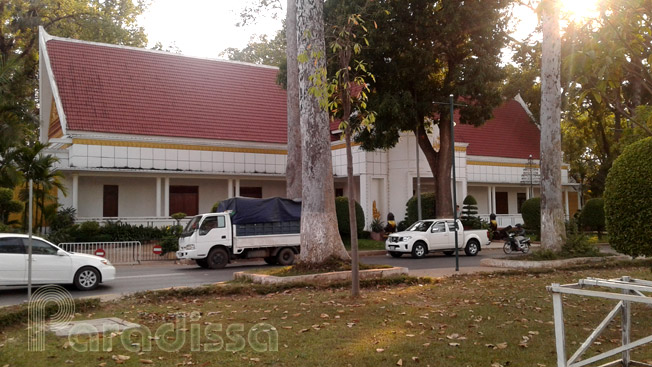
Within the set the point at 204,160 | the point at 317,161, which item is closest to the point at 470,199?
the point at 204,160

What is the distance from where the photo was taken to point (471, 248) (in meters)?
27.0

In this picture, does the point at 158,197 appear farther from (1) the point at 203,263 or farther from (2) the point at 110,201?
(1) the point at 203,263

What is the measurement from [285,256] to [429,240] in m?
6.54

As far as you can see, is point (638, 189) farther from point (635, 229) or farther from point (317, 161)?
point (317, 161)

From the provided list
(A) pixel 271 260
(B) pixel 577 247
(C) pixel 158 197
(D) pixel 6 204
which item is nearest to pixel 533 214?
(B) pixel 577 247

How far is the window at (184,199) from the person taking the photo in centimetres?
3316

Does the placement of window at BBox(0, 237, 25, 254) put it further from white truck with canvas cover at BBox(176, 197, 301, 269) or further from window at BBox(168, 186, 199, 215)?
window at BBox(168, 186, 199, 215)

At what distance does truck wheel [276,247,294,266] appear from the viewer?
74.2 feet

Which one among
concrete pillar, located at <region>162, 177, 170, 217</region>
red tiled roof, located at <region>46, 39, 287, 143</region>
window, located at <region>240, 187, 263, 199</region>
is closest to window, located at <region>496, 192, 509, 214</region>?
red tiled roof, located at <region>46, 39, 287, 143</region>

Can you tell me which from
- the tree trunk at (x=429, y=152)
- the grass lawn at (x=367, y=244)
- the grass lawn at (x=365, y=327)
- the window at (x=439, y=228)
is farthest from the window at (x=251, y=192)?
the grass lawn at (x=365, y=327)

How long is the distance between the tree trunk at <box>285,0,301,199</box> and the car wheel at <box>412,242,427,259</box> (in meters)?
5.24

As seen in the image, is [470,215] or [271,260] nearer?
[271,260]

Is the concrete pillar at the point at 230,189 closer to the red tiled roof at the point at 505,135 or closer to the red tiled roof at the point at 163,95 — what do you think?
the red tiled roof at the point at 163,95

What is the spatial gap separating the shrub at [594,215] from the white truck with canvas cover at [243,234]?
22.1 m
